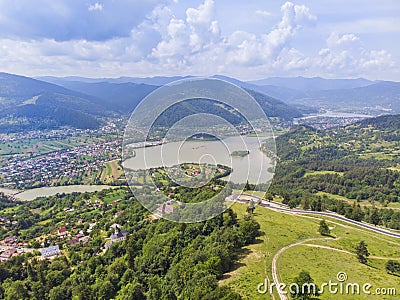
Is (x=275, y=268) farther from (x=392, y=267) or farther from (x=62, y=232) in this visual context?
(x=62, y=232)

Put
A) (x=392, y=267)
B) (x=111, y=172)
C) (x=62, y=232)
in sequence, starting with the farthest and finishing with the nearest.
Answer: (x=111, y=172) → (x=62, y=232) → (x=392, y=267)

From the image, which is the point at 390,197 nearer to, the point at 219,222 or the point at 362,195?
the point at 362,195

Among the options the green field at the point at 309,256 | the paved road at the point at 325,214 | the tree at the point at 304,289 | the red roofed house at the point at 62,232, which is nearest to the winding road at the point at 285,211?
the paved road at the point at 325,214

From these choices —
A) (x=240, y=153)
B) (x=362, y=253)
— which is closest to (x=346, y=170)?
(x=362, y=253)

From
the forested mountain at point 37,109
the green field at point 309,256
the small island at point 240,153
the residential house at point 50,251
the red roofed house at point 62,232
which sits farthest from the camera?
the forested mountain at point 37,109

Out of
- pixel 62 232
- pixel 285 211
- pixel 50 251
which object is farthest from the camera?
pixel 62 232

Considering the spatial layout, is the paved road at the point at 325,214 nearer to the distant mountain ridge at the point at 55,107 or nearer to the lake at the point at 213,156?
the lake at the point at 213,156
